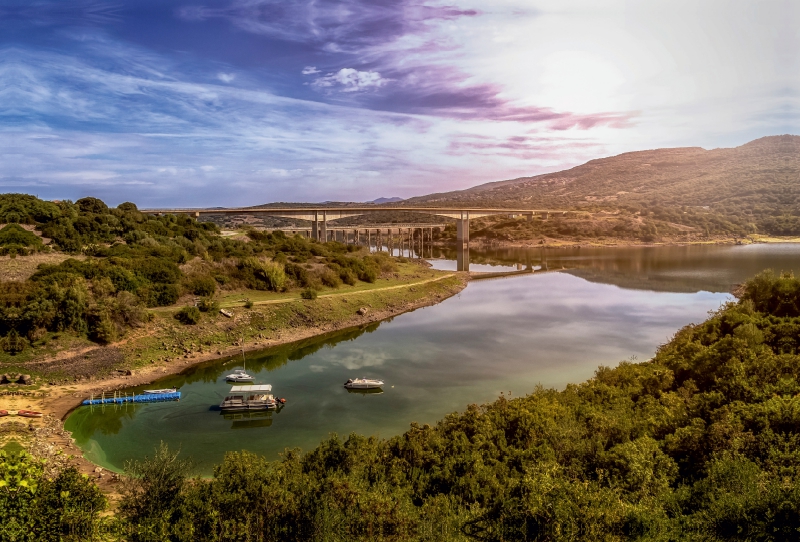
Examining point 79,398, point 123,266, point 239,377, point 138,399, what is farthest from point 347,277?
point 79,398

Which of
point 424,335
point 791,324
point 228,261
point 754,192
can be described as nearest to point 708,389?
point 791,324

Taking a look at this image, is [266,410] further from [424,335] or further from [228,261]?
[228,261]

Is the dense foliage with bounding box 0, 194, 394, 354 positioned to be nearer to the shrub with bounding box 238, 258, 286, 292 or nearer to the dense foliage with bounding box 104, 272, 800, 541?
the shrub with bounding box 238, 258, 286, 292

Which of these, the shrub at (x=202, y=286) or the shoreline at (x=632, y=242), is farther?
the shoreline at (x=632, y=242)

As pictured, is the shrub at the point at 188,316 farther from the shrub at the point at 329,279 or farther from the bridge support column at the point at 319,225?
the bridge support column at the point at 319,225

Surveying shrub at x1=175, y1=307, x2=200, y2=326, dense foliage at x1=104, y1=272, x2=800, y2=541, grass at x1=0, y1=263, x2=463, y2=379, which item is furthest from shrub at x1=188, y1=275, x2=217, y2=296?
dense foliage at x1=104, y1=272, x2=800, y2=541

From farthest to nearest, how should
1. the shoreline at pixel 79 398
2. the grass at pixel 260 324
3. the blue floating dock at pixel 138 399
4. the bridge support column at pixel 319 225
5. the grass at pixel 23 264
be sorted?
the bridge support column at pixel 319 225
the grass at pixel 23 264
the grass at pixel 260 324
the blue floating dock at pixel 138 399
the shoreline at pixel 79 398

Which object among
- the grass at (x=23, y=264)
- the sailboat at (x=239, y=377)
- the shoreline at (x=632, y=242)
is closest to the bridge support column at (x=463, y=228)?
the shoreline at (x=632, y=242)
